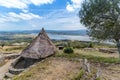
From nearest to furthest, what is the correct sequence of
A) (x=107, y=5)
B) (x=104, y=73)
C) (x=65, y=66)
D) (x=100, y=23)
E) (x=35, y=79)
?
(x=35, y=79)
(x=104, y=73)
(x=65, y=66)
(x=107, y=5)
(x=100, y=23)

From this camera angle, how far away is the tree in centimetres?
2506

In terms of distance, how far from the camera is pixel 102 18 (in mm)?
26516

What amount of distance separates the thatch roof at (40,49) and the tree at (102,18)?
17.5 ft

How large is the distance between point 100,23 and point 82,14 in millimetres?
2522

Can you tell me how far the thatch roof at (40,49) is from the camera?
26656 mm

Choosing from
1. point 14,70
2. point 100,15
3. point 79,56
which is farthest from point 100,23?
point 14,70

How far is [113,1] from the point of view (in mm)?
25109

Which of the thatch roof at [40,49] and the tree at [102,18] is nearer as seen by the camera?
the tree at [102,18]

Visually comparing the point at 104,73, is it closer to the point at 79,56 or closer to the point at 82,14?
the point at 79,56

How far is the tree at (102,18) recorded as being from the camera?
25.1 meters

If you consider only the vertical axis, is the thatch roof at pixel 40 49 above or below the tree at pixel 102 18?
below

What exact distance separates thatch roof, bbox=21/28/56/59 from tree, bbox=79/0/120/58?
17.5ft

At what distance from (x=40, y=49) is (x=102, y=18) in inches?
336

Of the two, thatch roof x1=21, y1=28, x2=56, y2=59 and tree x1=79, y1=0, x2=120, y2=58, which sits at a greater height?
tree x1=79, y1=0, x2=120, y2=58
